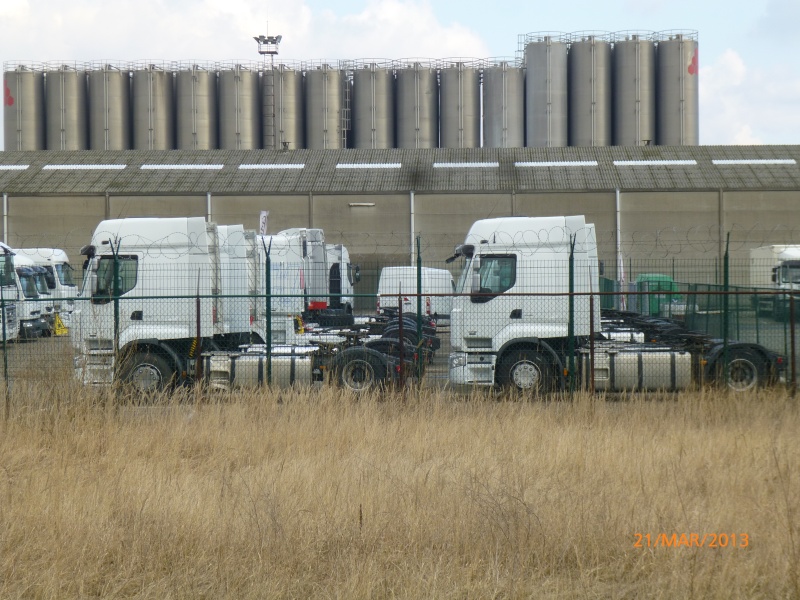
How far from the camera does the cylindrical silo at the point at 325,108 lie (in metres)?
54.2

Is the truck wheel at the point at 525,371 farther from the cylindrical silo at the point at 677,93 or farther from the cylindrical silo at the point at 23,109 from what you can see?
the cylindrical silo at the point at 23,109

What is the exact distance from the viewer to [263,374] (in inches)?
527

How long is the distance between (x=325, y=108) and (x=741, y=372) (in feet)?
144

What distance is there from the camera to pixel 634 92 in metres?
52.5

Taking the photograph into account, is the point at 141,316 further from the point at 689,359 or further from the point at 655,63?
the point at 655,63

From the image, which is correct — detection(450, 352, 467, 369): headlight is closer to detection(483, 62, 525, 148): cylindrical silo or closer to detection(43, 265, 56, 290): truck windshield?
detection(43, 265, 56, 290): truck windshield

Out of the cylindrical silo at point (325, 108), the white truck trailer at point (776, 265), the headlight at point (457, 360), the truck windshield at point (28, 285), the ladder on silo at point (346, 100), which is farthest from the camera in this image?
the ladder on silo at point (346, 100)

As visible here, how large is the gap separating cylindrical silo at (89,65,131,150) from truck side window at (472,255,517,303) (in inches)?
1786

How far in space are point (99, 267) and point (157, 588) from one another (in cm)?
940

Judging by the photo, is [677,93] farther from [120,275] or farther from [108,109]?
[120,275]

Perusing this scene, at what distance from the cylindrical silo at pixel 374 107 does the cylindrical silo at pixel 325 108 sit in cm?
119

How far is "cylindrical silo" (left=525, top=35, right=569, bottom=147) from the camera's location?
5222cm

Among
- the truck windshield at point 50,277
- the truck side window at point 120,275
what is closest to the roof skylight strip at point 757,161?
the truck windshield at point 50,277

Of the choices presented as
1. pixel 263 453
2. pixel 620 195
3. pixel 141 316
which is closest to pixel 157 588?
pixel 263 453
